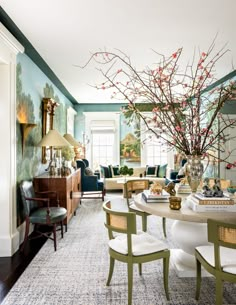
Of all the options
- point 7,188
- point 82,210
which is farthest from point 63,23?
point 82,210

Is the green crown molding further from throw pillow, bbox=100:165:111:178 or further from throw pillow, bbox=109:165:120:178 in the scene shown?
throw pillow, bbox=109:165:120:178

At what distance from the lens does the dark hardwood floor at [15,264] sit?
8.45 ft

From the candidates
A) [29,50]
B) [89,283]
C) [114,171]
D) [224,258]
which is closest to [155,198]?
[224,258]

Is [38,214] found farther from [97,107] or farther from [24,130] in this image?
[97,107]

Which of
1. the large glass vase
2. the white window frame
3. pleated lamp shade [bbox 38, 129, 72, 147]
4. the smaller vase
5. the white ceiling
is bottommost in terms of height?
the smaller vase

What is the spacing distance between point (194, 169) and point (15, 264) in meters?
2.31

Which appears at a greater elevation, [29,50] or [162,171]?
[29,50]

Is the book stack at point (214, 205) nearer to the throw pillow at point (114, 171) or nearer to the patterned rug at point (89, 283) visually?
the patterned rug at point (89, 283)

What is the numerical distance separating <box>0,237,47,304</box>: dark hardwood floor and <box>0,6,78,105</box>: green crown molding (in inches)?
111

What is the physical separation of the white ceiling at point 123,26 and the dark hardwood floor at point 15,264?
2816mm

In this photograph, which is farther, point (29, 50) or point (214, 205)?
point (29, 50)

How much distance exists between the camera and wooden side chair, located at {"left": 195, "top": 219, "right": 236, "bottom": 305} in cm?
174

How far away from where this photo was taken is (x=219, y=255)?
6.07 feet

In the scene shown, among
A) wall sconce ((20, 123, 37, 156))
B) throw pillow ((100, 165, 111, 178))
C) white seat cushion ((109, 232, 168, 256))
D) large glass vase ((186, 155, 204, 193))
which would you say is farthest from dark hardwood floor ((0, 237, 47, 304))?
throw pillow ((100, 165, 111, 178))
